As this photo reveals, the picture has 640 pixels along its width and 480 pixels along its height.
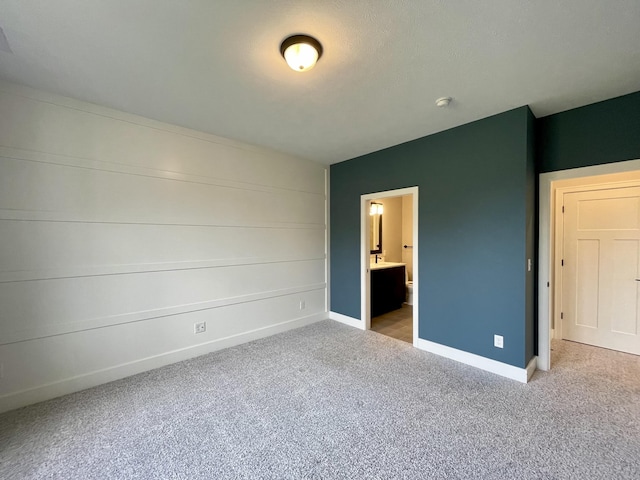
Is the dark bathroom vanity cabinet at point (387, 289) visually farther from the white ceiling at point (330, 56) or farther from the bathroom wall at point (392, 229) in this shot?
the white ceiling at point (330, 56)

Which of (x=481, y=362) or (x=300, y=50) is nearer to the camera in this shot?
(x=300, y=50)

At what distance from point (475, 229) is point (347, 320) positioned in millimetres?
2318

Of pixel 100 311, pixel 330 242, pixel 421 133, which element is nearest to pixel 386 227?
pixel 330 242

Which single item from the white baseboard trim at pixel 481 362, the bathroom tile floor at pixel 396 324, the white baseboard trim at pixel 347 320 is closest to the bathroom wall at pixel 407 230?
the bathroom tile floor at pixel 396 324

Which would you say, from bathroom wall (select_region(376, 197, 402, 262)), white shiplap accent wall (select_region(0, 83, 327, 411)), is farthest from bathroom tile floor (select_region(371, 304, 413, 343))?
white shiplap accent wall (select_region(0, 83, 327, 411))

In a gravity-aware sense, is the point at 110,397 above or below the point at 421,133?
below

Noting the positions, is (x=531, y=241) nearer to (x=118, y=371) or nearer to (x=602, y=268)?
(x=602, y=268)

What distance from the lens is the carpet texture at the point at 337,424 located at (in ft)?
5.08

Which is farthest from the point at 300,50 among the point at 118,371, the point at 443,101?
the point at 118,371

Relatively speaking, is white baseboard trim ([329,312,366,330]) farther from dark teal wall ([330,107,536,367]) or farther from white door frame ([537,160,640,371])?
white door frame ([537,160,640,371])

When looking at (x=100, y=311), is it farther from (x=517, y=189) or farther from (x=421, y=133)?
(x=517, y=189)

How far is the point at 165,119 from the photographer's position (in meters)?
2.72

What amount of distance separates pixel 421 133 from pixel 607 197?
234 cm

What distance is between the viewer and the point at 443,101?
2.33m
